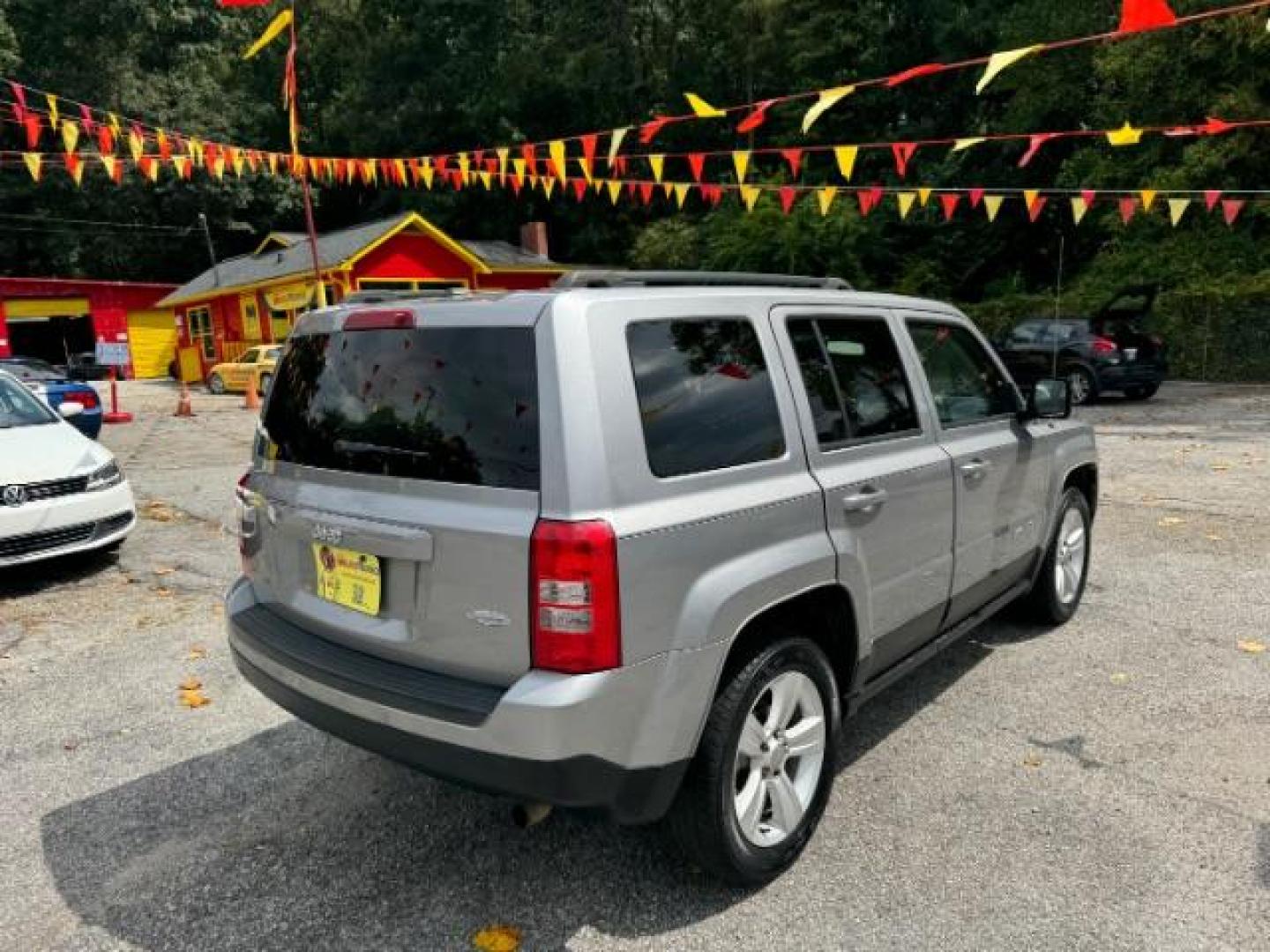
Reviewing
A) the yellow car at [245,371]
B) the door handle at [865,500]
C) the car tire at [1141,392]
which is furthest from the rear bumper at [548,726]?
the yellow car at [245,371]

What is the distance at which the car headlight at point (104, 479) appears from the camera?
640 cm

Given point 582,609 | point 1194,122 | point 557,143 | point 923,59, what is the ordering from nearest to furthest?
point 582,609, point 557,143, point 1194,122, point 923,59

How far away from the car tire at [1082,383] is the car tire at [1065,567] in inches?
460

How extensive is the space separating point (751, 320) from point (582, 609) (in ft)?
3.72

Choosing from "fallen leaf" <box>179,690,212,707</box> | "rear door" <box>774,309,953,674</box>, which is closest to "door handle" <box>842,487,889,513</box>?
"rear door" <box>774,309,953,674</box>

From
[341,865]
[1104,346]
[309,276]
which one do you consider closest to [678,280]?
[341,865]

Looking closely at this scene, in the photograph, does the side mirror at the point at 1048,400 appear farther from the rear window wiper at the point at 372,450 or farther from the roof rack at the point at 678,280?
the rear window wiper at the point at 372,450

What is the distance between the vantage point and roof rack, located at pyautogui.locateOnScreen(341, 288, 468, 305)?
288 cm

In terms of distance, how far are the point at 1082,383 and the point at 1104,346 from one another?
0.73 meters

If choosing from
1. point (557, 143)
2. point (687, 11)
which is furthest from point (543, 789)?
point (687, 11)

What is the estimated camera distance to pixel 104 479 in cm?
653

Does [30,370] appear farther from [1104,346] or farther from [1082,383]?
[1104,346]

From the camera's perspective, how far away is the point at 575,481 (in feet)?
7.49

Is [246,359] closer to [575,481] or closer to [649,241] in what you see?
[649,241]
